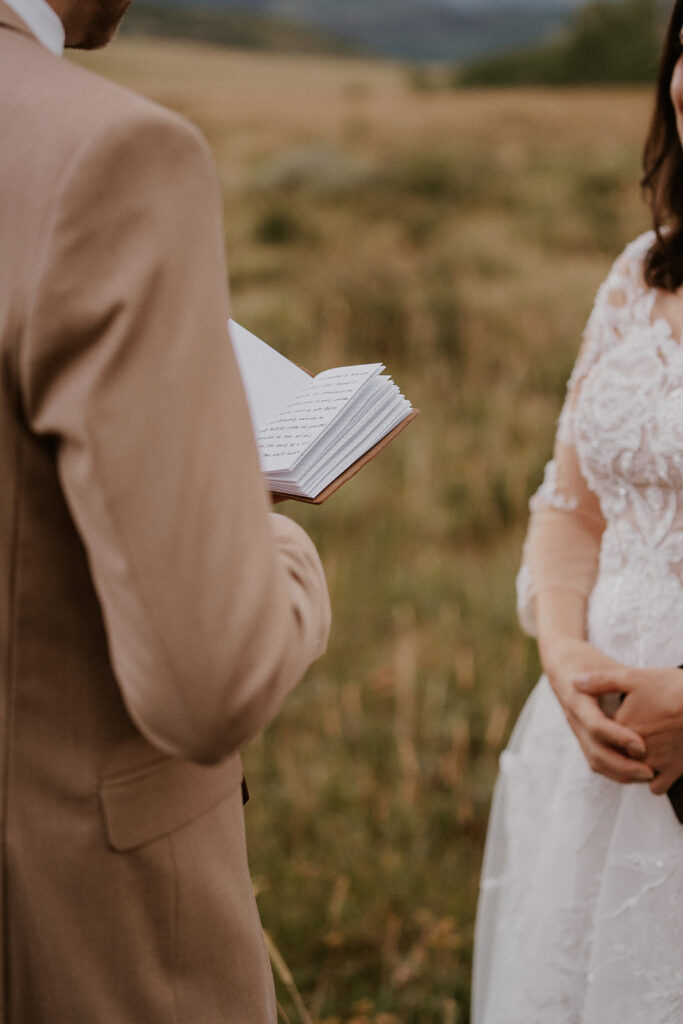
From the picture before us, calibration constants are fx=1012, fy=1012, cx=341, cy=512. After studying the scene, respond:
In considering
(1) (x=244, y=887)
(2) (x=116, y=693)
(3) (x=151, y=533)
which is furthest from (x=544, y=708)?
(3) (x=151, y=533)

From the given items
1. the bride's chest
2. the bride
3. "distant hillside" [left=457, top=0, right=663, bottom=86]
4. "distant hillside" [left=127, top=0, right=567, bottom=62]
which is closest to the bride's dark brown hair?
the bride

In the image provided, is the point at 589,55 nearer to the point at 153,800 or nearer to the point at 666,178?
the point at 666,178

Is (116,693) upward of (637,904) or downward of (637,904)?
upward

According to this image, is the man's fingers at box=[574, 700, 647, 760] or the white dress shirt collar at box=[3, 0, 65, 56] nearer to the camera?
the white dress shirt collar at box=[3, 0, 65, 56]

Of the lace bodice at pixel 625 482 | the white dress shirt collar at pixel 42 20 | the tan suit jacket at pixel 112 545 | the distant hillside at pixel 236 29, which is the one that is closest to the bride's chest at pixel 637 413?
the lace bodice at pixel 625 482

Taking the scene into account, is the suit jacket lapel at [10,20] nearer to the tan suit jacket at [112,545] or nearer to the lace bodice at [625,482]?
the tan suit jacket at [112,545]

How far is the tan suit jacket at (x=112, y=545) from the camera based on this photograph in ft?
2.78

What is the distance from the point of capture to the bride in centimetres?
175

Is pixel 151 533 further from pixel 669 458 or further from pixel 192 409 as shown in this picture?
pixel 669 458

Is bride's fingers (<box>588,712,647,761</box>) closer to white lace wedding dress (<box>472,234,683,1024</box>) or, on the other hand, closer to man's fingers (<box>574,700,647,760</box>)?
man's fingers (<box>574,700,647,760</box>)

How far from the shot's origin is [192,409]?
869 mm

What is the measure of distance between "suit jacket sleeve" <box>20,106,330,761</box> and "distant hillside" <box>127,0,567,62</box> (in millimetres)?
19269

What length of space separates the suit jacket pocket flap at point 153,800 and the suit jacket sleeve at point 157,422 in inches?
6.2

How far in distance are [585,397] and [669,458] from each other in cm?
25
